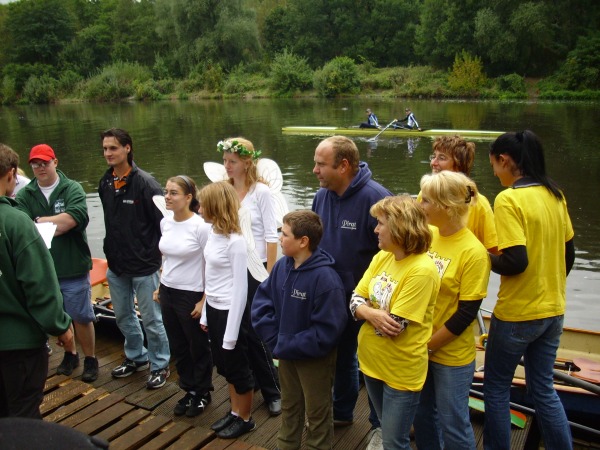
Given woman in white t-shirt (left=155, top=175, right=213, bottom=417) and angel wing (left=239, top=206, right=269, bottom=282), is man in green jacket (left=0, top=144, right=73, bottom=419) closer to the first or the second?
woman in white t-shirt (left=155, top=175, right=213, bottom=417)

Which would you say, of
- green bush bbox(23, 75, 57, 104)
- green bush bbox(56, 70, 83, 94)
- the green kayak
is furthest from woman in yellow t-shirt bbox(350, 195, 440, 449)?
green bush bbox(56, 70, 83, 94)

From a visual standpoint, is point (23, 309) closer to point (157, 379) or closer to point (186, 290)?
point (186, 290)

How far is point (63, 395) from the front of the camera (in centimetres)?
371

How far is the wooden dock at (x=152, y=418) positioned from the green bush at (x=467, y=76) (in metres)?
42.9

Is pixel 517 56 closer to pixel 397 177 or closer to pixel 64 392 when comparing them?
pixel 397 177

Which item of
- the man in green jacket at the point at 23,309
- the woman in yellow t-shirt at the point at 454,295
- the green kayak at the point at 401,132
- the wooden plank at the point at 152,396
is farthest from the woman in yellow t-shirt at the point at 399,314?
the green kayak at the point at 401,132

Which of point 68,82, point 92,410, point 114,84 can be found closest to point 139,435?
point 92,410

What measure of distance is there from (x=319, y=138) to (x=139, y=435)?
20969mm

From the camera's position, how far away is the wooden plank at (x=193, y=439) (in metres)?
3.12

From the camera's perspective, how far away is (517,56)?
45062mm

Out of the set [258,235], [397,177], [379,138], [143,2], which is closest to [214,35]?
[143,2]

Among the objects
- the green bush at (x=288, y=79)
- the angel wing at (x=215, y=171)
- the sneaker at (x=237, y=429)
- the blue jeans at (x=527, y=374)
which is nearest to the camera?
the blue jeans at (x=527, y=374)

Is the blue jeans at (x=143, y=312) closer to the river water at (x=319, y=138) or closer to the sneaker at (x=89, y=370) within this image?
the sneaker at (x=89, y=370)

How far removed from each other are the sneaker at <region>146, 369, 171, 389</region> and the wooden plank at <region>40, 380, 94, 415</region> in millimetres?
455
